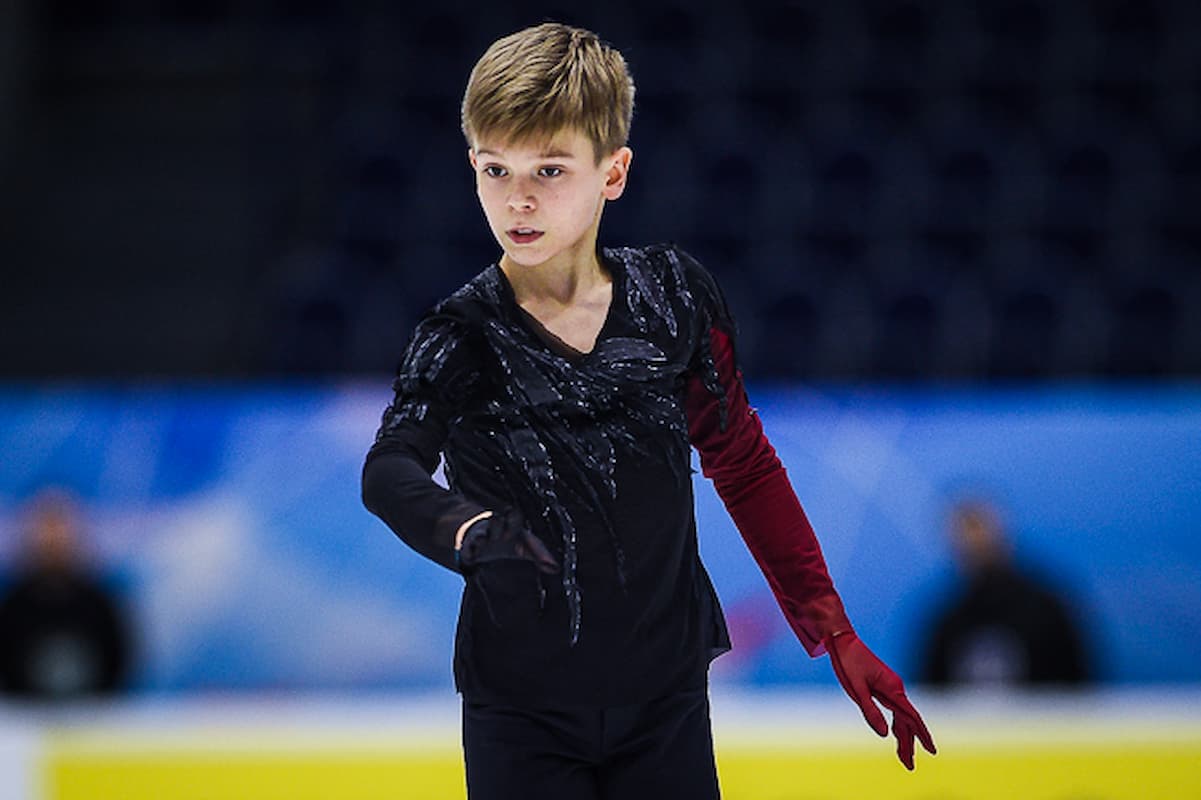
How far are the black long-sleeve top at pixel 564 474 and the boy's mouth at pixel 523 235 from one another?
0.10 meters

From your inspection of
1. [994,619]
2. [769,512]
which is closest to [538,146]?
[769,512]

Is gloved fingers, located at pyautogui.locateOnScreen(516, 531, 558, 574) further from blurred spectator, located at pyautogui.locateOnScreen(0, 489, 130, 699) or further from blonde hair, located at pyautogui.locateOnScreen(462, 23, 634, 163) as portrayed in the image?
blurred spectator, located at pyautogui.locateOnScreen(0, 489, 130, 699)

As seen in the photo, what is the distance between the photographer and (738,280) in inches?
297

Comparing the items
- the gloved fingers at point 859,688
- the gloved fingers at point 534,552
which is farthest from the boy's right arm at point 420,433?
the gloved fingers at point 859,688

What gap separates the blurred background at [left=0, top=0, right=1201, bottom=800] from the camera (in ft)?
19.3

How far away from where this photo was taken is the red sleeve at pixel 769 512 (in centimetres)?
242

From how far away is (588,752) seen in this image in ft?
7.25

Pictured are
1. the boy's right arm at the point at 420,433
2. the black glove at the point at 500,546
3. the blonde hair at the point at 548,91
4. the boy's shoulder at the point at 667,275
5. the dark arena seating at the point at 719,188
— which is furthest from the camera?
the dark arena seating at the point at 719,188

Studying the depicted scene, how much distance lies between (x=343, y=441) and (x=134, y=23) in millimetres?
4947

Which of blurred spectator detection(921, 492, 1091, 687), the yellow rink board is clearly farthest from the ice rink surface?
blurred spectator detection(921, 492, 1091, 687)

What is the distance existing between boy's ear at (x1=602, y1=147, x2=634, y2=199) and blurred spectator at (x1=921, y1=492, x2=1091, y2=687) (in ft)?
12.6

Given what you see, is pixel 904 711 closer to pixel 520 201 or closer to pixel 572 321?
pixel 572 321

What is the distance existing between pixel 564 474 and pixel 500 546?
338 mm

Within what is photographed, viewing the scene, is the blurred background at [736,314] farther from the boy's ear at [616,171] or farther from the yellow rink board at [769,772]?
the boy's ear at [616,171]
